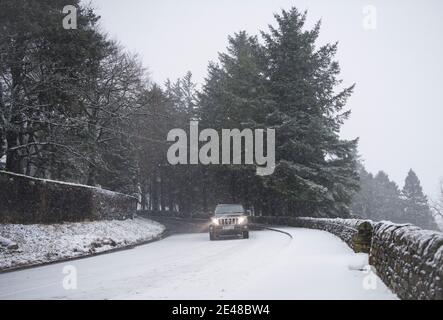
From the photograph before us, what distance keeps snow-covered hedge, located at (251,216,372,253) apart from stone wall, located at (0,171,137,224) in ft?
43.7

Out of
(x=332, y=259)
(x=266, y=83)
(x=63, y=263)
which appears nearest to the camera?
(x=332, y=259)

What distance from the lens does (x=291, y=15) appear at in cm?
3638

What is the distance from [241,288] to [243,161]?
2943 centimetres

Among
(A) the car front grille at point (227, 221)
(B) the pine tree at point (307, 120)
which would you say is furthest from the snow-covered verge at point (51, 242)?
(B) the pine tree at point (307, 120)

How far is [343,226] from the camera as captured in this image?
18531 millimetres

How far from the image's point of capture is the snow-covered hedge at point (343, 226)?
12.6 meters

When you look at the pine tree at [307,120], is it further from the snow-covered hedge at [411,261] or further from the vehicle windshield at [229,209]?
the snow-covered hedge at [411,261]

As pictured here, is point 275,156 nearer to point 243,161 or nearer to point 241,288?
point 243,161

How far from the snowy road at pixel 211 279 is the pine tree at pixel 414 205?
253ft

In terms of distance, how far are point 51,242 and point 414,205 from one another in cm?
8113

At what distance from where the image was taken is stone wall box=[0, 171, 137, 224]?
16016mm

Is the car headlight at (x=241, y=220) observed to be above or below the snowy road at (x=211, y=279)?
above

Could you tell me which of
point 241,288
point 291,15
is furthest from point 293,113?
point 241,288

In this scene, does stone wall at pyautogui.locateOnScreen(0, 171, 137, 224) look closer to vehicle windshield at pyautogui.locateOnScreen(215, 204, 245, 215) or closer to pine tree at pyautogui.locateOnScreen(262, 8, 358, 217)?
vehicle windshield at pyautogui.locateOnScreen(215, 204, 245, 215)
